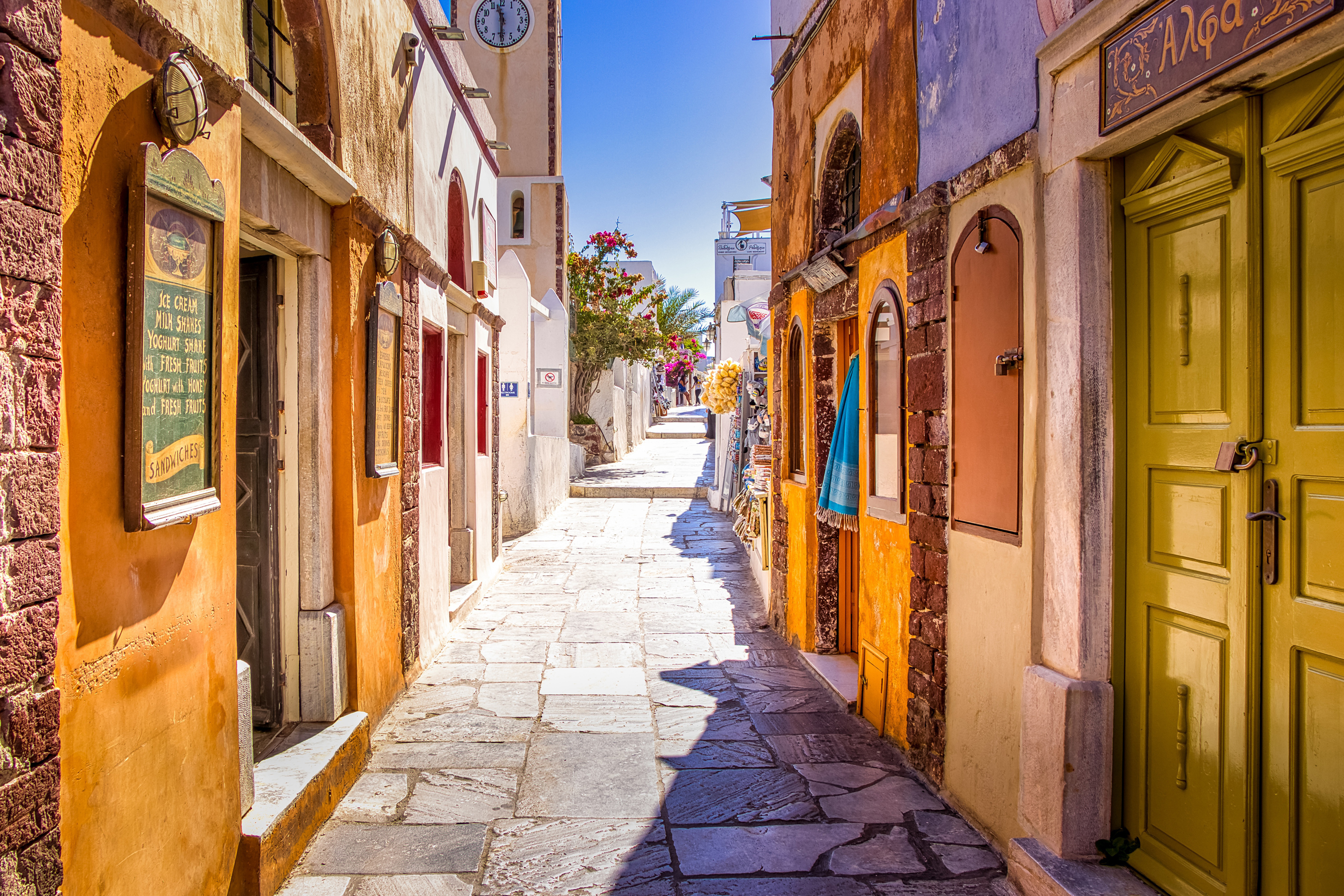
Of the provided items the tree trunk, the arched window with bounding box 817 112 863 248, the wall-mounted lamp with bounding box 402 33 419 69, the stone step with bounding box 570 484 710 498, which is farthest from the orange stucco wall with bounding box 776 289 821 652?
the tree trunk

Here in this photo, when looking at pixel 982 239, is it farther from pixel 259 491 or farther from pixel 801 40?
pixel 801 40

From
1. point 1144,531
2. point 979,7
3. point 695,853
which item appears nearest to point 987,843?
point 695,853

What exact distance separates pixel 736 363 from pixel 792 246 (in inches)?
198

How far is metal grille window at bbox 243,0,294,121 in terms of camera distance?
3816 mm

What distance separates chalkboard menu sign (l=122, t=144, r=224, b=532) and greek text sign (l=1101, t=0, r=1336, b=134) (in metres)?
2.88

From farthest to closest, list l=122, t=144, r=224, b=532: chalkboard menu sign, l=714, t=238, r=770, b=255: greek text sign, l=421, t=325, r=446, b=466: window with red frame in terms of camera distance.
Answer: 1. l=714, t=238, r=770, b=255: greek text sign
2. l=421, t=325, r=446, b=466: window with red frame
3. l=122, t=144, r=224, b=532: chalkboard menu sign

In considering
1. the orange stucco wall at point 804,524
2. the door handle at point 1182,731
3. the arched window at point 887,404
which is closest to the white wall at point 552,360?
the orange stucco wall at point 804,524

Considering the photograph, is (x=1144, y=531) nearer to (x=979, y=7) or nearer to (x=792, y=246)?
(x=979, y=7)

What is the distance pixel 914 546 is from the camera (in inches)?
161

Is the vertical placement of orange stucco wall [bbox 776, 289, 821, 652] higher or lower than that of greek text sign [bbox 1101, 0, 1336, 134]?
lower

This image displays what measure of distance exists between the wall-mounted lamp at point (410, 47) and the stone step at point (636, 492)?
11.3m

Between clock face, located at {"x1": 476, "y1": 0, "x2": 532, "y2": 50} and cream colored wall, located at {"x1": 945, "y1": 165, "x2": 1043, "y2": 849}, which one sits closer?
cream colored wall, located at {"x1": 945, "y1": 165, "x2": 1043, "y2": 849}

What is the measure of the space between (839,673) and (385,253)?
3939 mm

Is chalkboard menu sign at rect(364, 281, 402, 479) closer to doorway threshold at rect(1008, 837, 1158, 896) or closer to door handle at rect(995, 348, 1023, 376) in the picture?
door handle at rect(995, 348, 1023, 376)
